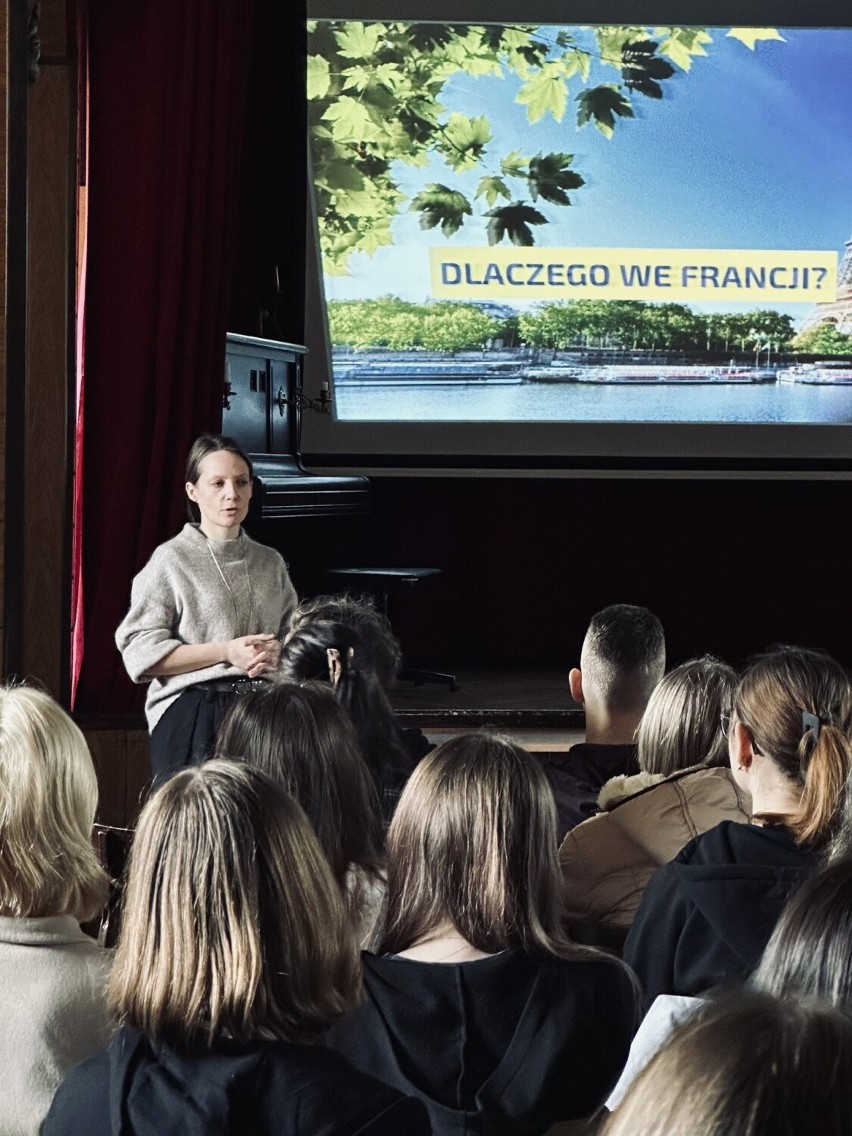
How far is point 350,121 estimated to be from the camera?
254 inches

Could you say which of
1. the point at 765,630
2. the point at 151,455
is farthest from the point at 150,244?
the point at 765,630

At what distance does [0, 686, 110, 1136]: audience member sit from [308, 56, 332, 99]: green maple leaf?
5.17m

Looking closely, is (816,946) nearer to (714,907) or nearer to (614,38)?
(714,907)

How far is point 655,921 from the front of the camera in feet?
5.67

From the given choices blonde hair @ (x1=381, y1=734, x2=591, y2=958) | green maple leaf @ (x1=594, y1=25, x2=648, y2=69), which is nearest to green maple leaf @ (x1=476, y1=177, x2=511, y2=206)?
green maple leaf @ (x1=594, y1=25, x2=648, y2=69)

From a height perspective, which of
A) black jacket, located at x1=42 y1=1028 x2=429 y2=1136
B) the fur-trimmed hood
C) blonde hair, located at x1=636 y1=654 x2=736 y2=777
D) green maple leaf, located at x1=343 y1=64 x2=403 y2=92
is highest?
green maple leaf, located at x1=343 y1=64 x2=403 y2=92

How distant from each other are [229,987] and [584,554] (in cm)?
580

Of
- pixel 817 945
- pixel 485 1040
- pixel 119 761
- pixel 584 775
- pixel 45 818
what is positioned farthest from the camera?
pixel 119 761

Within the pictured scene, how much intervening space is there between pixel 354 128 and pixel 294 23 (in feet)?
1.73

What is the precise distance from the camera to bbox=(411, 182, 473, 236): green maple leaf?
656 centimetres

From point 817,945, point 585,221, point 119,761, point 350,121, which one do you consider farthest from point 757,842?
point 350,121

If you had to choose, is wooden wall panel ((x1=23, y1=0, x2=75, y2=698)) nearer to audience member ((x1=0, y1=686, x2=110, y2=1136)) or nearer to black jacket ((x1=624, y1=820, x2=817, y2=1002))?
audience member ((x1=0, y1=686, x2=110, y2=1136))

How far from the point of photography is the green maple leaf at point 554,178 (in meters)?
6.58

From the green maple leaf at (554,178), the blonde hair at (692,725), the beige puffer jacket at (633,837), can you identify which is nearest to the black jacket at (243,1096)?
the beige puffer jacket at (633,837)
